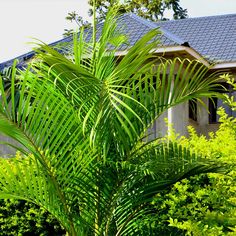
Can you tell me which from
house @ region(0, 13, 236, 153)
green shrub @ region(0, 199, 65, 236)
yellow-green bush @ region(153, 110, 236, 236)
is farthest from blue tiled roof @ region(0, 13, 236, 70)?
yellow-green bush @ region(153, 110, 236, 236)

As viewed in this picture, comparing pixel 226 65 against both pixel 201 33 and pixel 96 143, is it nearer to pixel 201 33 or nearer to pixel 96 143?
pixel 201 33

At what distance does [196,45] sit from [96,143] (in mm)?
13736

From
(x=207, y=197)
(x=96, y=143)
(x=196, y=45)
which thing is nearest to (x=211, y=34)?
(x=196, y=45)

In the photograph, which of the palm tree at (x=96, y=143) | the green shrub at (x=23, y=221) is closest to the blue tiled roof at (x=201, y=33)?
the green shrub at (x=23, y=221)

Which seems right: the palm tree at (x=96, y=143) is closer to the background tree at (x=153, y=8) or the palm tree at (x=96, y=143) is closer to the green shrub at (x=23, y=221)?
the green shrub at (x=23, y=221)

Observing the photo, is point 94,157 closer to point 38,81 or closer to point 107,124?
point 107,124

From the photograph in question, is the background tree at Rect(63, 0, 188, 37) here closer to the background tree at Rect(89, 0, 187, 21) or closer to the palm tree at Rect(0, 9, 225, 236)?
the background tree at Rect(89, 0, 187, 21)

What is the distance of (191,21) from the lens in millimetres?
22078

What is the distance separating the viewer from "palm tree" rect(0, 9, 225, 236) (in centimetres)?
612

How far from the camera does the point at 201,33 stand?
68.0 ft

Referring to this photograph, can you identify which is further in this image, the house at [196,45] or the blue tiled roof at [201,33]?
the blue tiled roof at [201,33]

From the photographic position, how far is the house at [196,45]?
15.5 meters

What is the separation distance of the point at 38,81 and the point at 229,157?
2.14m

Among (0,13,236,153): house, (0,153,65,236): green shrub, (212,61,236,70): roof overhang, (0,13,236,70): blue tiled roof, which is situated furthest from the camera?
(212,61,236,70): roof overhang
